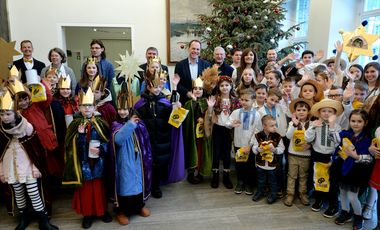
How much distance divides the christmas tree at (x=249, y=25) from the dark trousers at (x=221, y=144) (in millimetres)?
2056

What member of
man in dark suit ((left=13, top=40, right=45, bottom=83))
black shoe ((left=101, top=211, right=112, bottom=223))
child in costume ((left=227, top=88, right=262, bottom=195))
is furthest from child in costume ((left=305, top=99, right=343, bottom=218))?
man in dark suit ((left=13, top=40, right=45, bottom=83))

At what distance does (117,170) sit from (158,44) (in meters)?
4.42

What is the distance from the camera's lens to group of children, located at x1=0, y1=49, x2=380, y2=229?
7.54 ft

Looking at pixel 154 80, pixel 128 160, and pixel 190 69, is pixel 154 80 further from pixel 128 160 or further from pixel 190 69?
pixel 190 69

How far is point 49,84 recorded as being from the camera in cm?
279

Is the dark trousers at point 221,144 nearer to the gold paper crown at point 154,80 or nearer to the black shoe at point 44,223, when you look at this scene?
the gold paper crown at point 154,80

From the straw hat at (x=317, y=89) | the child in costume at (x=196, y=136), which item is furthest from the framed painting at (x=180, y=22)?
the straw hat at (x=317, y=89)

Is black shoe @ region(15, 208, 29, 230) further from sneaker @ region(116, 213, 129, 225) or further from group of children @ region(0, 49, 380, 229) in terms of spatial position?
sneaker @ region(116, 213, 129, 225)

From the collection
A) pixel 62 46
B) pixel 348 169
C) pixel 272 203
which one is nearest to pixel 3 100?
pixel 272 203

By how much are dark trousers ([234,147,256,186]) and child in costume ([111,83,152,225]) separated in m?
1.08

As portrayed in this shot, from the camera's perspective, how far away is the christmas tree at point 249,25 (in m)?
4.84

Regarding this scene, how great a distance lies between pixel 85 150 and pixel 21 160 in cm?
51

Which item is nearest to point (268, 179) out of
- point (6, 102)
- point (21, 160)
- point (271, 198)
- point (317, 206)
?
point (271, 198)

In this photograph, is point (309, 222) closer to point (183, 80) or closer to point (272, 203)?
point (272, 203)
